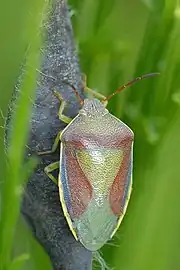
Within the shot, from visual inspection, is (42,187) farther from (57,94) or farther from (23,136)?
(23,136)

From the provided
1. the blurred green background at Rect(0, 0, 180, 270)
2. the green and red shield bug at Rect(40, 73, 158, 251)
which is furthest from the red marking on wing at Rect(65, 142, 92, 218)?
the blurred green background at Rect(0, 0, 180, 270)

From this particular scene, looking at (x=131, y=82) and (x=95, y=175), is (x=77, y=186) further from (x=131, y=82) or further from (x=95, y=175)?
(x=131, y=82)

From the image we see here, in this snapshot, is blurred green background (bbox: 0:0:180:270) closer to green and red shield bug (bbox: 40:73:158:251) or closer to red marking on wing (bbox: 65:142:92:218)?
green and red shield bug (bbox: 40:73:158:251)

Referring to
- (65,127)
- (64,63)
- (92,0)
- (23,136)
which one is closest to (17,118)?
(23,136)

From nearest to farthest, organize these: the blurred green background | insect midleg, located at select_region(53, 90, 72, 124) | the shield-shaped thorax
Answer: insect midleg, located at select_region(53, 90, 72, 124) < the shield-shaped thorax < the blurred green background

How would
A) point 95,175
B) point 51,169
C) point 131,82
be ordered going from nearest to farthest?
point 51,169
point 95,175
point 131,82

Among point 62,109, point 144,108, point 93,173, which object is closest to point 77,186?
point 93,173

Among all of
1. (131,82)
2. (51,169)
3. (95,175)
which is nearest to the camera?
(51,169)

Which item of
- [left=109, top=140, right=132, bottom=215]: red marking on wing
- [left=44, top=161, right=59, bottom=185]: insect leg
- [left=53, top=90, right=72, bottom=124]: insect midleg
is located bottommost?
[left=109, top=140, right=132, bottom=215]: red marking on wing
